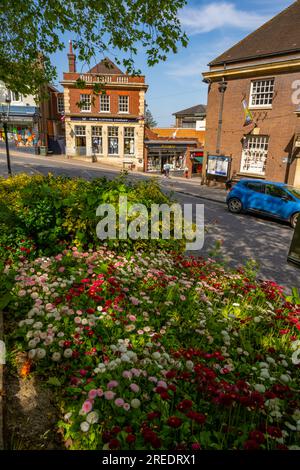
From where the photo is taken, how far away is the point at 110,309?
12.9ft

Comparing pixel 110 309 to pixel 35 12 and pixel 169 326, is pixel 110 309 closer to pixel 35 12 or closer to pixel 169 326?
pixel 169 326

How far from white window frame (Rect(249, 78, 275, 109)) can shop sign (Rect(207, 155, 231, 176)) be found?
4.00m

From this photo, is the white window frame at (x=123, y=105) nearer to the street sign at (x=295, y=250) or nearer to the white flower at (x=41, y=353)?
the street sign at (x=295, y=250)

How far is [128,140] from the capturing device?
112ft

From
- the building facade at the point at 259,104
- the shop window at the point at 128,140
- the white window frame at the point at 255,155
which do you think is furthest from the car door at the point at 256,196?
the shop window at the point at 128,140

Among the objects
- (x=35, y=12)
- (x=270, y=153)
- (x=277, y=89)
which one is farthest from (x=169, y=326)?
(x=277, y=89)

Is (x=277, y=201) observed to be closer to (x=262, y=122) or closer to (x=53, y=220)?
(x=262, y=122)

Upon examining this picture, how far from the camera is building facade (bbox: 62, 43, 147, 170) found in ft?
106

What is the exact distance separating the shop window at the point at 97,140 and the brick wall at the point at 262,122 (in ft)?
49.8

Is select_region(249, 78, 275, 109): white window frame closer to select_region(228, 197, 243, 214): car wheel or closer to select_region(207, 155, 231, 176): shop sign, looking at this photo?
select_region(207, 155, 231, 176): shop sign

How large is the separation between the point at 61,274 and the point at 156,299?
163cm

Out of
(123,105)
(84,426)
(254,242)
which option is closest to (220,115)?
(123,105)

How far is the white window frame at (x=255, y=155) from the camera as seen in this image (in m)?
20.0

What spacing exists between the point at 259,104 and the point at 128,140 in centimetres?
1747
